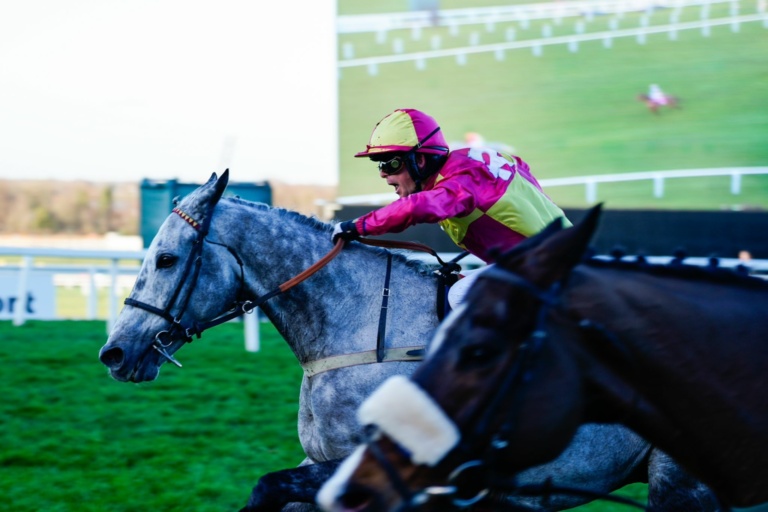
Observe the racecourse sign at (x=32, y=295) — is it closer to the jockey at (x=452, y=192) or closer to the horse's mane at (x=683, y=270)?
the jockey at (x=452, y=192)

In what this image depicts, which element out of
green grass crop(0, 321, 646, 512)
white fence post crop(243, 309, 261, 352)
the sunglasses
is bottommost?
green grass crop(0, 321, 646, 512)

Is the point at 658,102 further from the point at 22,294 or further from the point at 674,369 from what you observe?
the point at 674,369

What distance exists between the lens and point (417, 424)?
1918 millimetres

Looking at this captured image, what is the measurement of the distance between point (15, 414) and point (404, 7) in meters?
8.04

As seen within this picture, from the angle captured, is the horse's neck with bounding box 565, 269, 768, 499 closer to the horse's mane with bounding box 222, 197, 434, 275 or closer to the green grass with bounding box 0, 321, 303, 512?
the horse's mane with bounding box 222, 197, 434, 275

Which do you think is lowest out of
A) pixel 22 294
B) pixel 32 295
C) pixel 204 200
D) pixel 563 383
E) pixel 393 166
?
pixel 32 295

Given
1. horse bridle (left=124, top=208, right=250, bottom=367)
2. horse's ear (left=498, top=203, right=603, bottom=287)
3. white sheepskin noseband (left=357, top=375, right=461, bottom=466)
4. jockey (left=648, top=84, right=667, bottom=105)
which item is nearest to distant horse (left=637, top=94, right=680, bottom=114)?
jockey (left=648, top=84, right=667, bottom=105)

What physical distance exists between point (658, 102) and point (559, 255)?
1050 cm

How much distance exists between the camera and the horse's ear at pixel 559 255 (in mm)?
2006

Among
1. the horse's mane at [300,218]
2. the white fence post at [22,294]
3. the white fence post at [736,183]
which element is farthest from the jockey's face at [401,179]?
the white fence post at [736,183]

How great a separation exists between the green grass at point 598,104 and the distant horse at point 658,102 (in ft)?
0.24

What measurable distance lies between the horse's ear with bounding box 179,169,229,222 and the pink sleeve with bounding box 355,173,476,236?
23.2 inches

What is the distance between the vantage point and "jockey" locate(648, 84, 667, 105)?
39.0 feet

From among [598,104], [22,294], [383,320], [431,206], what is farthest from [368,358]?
[598,104]
